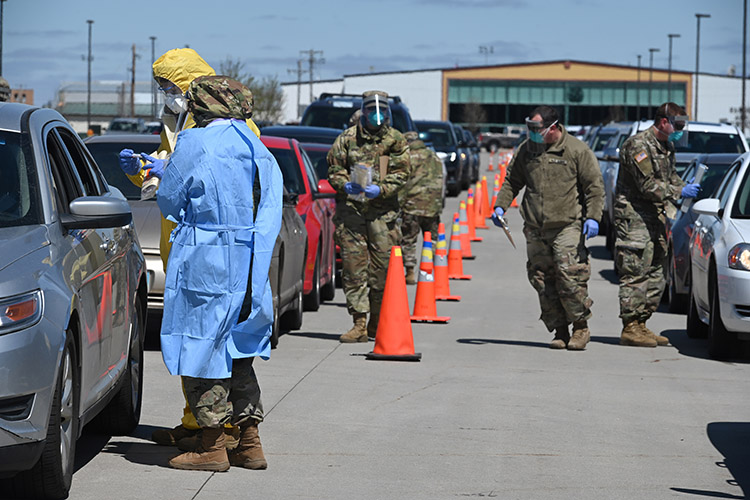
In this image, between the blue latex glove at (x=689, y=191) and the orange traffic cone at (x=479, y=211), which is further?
the orange traffic cone at (x=479, y=211)

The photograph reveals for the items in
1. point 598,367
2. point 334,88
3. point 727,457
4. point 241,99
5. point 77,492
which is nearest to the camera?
point 77,492

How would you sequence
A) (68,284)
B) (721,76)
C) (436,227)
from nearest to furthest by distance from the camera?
(68,284), (436,227), (721,76)

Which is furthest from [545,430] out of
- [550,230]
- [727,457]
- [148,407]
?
[550,230]

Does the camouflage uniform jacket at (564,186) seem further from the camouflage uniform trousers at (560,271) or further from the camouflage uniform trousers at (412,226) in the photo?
the camouflage uniform trousers at (412,226)

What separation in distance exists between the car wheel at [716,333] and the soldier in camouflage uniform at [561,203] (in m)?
1.00

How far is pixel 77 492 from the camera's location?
19.1 ft

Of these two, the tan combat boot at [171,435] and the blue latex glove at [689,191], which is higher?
the blue latex glove at [689,191]

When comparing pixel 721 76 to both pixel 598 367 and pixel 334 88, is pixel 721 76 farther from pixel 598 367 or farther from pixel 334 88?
pixel 598 367

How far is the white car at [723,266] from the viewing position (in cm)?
1030

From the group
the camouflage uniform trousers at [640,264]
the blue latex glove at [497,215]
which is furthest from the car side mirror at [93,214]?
the camouflage uniform trousers at [640,264]

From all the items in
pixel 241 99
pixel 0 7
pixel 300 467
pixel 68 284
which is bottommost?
pixel 300 467

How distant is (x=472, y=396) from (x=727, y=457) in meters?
2.11

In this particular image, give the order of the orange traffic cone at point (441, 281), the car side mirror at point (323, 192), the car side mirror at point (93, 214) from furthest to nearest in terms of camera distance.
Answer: the orange traffic cone at point (441, 281), the car side mirror at point (323, 192), the car side mirror at point (93, 214)

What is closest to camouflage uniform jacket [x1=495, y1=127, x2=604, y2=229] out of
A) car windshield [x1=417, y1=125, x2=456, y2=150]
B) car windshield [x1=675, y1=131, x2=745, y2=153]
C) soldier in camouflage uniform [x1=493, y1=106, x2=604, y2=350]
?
soldier in camouflage uniform [x1=493, y1=106, x2=604, y2=350]
